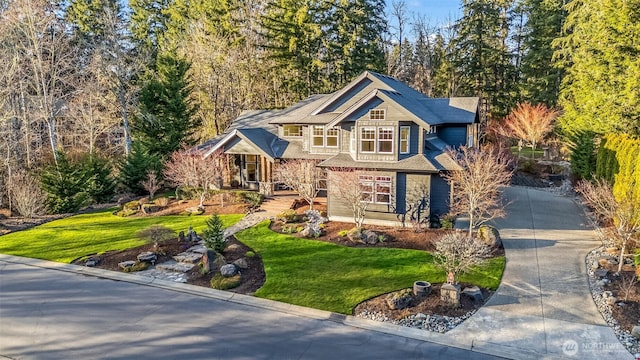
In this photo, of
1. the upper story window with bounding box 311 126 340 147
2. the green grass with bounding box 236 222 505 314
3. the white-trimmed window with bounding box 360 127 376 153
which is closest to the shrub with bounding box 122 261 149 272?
the green grass with bounding box 236 222 505 314

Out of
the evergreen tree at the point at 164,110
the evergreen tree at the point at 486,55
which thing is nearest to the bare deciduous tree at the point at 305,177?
the evergreen tree at the point at 164,110

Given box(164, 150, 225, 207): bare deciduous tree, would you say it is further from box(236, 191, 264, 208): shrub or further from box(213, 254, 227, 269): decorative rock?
box(213, 254, 227, 269): decorative rock

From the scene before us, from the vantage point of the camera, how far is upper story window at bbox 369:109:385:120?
19.1 meters

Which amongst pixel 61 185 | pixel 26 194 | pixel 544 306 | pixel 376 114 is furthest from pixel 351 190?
pixel 26 194


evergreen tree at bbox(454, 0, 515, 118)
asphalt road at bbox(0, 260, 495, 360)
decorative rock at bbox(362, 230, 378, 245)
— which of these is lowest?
asphalt road at bbox(0, 260, 495, 360)

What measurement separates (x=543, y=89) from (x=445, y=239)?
34103 mm

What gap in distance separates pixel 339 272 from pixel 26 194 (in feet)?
63.5

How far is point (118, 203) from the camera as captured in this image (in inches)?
1011

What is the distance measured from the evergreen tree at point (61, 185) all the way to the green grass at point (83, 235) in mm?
1375

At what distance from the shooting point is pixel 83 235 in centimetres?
1867

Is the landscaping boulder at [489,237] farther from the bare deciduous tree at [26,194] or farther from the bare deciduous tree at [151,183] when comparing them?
the bare deciduous tree at [26,194]

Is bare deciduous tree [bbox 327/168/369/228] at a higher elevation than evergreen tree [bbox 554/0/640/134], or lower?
lower

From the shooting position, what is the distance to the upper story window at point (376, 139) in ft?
62.1

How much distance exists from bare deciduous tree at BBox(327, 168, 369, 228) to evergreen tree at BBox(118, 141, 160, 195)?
14842 mm
